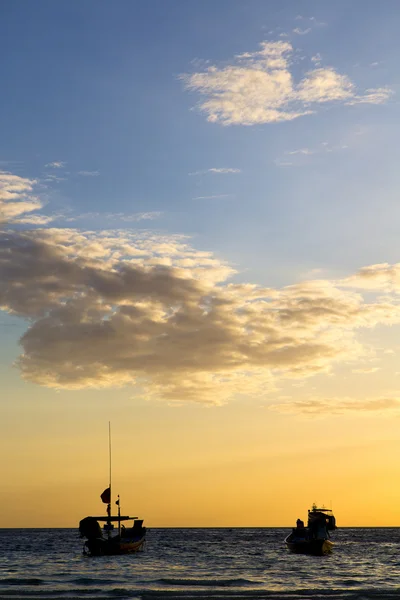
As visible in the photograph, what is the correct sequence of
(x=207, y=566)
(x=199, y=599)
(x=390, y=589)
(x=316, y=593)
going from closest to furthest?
1. (x=199, y=599)
2. (x=316, y=593)
3. (x=390, y=589)
4. (x=207, y=566)

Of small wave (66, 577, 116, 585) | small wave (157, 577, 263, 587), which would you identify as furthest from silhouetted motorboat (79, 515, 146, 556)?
small wave (157, 577, 263, 587)

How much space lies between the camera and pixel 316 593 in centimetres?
5300

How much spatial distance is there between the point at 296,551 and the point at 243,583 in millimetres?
41798

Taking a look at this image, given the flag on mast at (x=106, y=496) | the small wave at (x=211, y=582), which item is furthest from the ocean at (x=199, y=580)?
the flag on mast at (x=106, y=496)

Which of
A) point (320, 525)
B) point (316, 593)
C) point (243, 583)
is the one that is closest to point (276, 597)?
point (316, 593)

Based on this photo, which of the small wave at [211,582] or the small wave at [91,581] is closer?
the small wave at [211,582]

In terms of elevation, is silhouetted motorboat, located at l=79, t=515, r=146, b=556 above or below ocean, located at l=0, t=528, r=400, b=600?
above

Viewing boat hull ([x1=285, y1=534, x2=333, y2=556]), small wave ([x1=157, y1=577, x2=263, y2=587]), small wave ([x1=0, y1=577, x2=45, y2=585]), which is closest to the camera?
small wave ([x1=157, y1=577, x2=263, y2=587])

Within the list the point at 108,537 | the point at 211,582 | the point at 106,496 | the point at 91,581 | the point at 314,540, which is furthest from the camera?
the point at 314,540

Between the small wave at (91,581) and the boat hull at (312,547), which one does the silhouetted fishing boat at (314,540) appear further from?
the small wave at (91,581)

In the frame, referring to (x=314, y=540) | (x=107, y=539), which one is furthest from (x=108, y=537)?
(x=314, y=540)

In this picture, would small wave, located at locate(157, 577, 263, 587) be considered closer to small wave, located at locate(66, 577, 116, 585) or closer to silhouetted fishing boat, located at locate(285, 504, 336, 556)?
small wave, located at locate(66, 577, 116, 585)

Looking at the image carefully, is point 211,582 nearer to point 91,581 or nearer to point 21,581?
point 91,581

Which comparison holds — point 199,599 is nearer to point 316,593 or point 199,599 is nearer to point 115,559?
point 316,593
